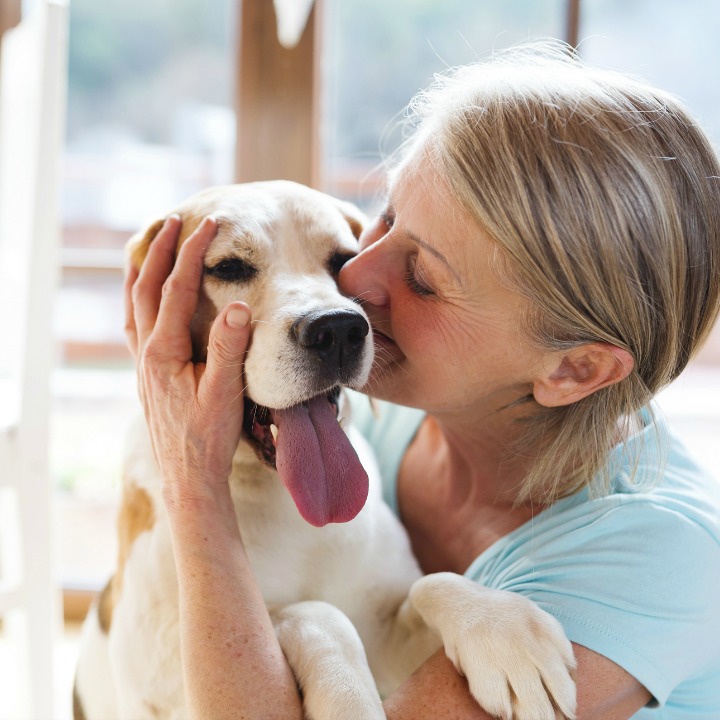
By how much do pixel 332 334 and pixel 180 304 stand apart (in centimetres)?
22

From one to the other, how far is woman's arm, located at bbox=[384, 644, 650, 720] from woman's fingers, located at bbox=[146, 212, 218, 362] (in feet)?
1.75

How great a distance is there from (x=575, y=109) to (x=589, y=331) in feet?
0.95

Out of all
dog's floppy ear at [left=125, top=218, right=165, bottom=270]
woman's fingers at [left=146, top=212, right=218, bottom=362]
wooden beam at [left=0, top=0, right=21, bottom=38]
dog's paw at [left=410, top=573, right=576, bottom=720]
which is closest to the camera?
dog's paw at [left=410, top=573, right=576, bottom=720]

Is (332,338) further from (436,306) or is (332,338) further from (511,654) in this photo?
(511,654)

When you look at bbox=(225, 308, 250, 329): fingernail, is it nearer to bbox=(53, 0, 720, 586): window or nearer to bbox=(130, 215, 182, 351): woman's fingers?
bbox=(130, 215, 182, 351): woman's fingers

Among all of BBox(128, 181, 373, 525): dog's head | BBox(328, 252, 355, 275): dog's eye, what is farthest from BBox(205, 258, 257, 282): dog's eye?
BBox(328, 252, 355, 275): dog's eye

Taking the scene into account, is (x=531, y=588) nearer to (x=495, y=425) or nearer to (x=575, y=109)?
(x=495, y=425)

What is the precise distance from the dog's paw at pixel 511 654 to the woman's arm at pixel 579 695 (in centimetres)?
2

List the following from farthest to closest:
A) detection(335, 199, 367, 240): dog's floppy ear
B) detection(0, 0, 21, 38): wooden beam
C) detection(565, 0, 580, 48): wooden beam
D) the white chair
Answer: detection(0, 0, 21, 38): wooden beam
detection(565, 0, 580, 48): wooden beam
the white chair
detection(335, 199, 367, 240): dog's floppy ear

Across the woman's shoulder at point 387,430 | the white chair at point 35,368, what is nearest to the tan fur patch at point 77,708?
the white chair at point 35,368

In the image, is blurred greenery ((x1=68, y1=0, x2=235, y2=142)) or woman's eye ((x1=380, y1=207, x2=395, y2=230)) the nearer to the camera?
woman's eye ((x1=380, y1=207, x2=395, y2=230))

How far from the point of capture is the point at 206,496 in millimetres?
1102

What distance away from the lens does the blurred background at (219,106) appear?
2.35 meters

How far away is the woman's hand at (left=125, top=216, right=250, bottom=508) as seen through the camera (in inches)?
42.1
